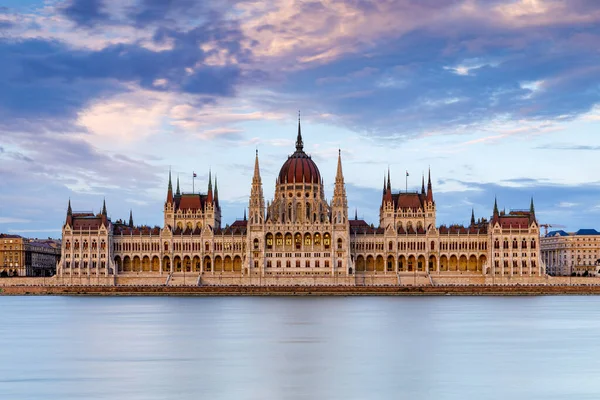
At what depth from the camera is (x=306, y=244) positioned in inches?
5507

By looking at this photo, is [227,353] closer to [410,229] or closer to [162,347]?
[162,347]

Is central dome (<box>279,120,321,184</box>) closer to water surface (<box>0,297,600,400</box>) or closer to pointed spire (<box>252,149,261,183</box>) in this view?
pointed spire (<box>252,149,261,183</box>)

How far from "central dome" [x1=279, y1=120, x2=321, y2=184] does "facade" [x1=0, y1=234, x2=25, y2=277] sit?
51333 mm

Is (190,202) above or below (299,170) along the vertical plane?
below

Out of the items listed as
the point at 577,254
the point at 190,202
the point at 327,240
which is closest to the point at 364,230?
the point at 327,240

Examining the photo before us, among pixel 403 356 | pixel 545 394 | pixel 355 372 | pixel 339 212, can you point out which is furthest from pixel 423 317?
pixel 339 212

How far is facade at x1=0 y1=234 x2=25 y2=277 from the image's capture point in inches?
6693

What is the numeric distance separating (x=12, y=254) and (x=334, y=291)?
68707 mm

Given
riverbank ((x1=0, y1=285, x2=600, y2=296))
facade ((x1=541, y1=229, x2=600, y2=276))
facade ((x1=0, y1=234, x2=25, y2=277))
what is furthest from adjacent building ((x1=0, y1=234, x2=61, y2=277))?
facade ((x1=541, y1=229, x2=600, y2=276))

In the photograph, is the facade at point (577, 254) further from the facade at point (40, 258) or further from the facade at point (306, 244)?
the facade at point (40, 258)

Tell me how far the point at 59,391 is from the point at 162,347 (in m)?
15.8

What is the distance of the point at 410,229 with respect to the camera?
146750 millimetres

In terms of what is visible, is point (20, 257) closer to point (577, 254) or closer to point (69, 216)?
point (69, 216)

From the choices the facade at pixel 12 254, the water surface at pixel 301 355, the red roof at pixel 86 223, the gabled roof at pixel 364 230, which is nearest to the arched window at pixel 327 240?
the gabled roof at pixel 364 230
